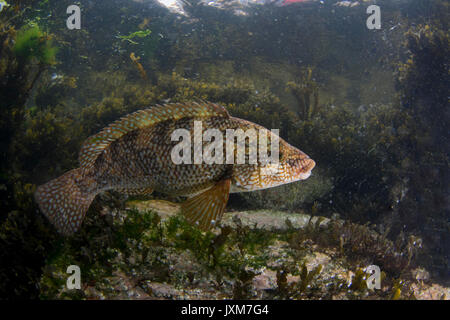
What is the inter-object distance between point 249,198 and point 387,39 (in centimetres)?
1455

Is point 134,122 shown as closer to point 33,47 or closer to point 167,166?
point 167,166

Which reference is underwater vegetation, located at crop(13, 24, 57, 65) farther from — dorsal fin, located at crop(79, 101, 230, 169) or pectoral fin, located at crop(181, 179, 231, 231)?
pectoral fin, located at crop(181, 179, 231, 231)

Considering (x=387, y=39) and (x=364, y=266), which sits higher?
(x=387, y=39)

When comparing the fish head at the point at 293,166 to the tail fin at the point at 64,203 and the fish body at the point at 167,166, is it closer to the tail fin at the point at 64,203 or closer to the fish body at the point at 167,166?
the fish body at the point at 167,166

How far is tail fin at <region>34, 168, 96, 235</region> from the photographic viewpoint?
3064mm

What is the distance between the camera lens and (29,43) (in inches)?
283

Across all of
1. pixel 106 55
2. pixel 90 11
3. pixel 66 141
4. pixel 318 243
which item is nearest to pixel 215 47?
pixel 106 55

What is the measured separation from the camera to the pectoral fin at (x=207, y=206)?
299cm

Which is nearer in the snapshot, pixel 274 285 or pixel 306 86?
pixel 274 285

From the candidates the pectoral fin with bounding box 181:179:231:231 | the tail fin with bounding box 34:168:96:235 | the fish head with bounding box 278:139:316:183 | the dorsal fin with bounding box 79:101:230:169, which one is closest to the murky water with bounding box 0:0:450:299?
the tail fin with bounding box 34:168:96:235

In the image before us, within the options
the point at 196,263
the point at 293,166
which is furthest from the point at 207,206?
the point at 293,166

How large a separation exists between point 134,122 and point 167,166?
2.36ft

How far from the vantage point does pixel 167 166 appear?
319cm

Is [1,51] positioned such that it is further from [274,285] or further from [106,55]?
[274,285]
